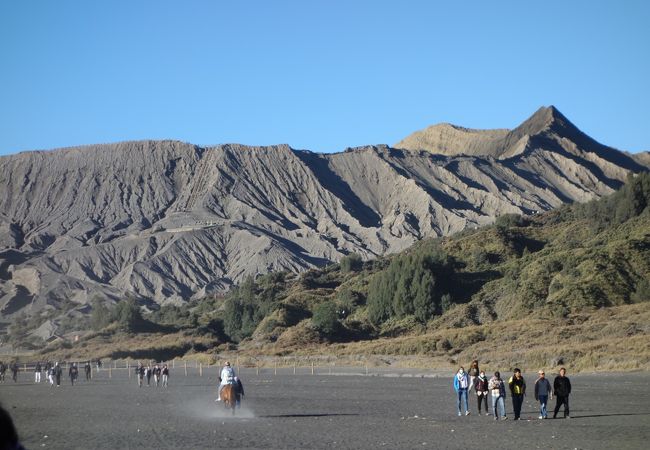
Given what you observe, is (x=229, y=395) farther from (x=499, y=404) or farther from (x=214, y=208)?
(x=214, y=208)

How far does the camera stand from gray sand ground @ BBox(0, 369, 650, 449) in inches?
752

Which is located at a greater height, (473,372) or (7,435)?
(7,435)

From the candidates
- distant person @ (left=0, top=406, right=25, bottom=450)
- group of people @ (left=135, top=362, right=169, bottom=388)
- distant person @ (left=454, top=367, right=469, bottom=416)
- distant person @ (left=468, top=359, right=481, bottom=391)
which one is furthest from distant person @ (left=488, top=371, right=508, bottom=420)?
group of people @ (left=135, top=362, right=169, bottom=388)

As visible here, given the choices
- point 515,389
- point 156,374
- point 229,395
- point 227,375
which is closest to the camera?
point 515,389

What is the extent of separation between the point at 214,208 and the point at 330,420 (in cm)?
14600

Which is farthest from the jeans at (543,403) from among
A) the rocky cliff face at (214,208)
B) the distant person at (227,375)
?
the rocky cliff face at (214,208)

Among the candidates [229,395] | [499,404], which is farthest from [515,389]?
[229,395]

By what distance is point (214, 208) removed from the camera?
6639 inches

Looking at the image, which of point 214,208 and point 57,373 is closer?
point 57,373

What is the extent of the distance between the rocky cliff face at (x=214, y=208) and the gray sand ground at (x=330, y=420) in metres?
98.5

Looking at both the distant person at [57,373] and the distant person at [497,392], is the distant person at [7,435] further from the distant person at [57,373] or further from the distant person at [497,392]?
the distant person at [57,373]

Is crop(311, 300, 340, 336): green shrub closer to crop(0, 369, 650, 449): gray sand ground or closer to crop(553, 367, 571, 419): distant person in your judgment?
crop(0, 369, 650, 449): gray sand ground

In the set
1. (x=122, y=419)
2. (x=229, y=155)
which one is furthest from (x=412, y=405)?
(x=229, y=155)

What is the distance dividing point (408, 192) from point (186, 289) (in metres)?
49.7
